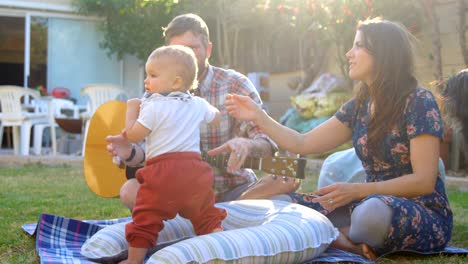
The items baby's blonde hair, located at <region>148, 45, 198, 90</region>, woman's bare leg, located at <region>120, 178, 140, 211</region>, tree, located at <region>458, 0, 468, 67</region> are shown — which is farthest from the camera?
tree, located at <region>458, 0, 468, 67</region>

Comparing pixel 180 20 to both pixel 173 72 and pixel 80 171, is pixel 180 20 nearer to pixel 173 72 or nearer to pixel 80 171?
pixel 173 72

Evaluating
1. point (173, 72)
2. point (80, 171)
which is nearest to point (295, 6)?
point (80, 171)

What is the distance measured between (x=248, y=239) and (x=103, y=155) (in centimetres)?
160

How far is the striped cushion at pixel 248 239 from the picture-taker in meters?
2.41

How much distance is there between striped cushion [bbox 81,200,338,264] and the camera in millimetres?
2406

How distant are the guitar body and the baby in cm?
120

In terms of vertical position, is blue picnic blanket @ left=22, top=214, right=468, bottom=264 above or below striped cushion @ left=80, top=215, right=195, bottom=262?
below

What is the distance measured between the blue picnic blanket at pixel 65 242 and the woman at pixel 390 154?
0.10m

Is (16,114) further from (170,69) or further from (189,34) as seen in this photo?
(170,69)

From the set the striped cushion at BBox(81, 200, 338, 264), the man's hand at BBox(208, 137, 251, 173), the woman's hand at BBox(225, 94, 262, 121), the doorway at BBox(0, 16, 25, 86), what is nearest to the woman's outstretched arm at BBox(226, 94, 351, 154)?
the woman's hand at BBox(225, 94, 262, 121)

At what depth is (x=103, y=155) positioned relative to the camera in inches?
152

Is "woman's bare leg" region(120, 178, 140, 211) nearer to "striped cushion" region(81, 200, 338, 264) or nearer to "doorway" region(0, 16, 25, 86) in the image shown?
"striped cushion" region(81, 200, 338, 264)

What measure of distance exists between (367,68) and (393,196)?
58cm

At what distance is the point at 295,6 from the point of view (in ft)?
27.2
